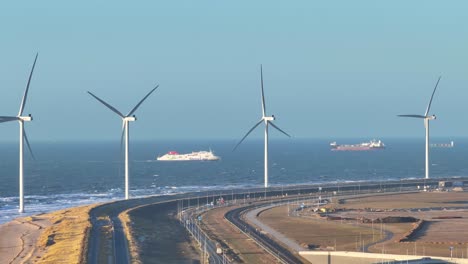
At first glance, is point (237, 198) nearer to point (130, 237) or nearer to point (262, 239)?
point (262, 239)

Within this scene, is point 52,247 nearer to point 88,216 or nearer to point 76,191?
point 88,216

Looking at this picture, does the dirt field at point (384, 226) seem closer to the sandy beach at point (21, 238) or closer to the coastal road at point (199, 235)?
the coastal road at point (199, 235)

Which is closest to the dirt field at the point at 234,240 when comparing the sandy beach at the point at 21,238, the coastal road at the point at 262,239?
the coastal road at the point at 262,239

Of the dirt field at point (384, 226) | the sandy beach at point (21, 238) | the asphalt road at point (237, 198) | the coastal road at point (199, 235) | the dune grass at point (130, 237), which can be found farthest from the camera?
the dirt field at point (384, 226)

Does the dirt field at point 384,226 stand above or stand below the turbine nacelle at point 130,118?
below

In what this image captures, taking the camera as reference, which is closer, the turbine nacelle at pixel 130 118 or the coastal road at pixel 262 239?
the coastal road at pixel 262 239
